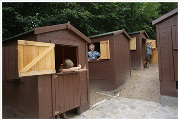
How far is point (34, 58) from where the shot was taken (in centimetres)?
342

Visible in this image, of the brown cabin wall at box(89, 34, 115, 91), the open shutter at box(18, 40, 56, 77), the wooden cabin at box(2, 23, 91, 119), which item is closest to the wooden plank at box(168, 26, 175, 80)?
the brown cabin wall at box(89, 34, 115, 91)

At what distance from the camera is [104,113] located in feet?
16.8

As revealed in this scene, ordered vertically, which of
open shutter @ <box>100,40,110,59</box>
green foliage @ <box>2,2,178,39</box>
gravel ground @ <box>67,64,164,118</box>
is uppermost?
green foliage @ <box>2,2,178,39</box>

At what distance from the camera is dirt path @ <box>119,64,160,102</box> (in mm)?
6473

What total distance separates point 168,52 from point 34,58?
4.85m

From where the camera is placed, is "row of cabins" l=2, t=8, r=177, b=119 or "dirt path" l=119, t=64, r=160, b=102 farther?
"dirt path" l=119, t=64, r=160, b=102

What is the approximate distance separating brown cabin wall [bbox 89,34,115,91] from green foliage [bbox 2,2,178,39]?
349 cm

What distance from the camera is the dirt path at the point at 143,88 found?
6473 mm

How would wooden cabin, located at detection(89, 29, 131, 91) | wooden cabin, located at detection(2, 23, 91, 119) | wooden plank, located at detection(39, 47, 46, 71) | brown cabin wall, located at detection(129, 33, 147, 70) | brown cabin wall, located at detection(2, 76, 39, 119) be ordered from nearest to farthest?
wooden cabin, located at detection(2, 23, 91, 119) → wooden plank, located at detection(39, 47, 46, 71) → brown cabin wall, located at detection(2, 76, 39, 119) → wooden cabin, located at detection(89, 29, 131, 91) → brown cabin wall, located at detection(129, 33, 147, 70)

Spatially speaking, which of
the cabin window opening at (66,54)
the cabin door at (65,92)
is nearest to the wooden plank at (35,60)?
the cabin door at (65,92)

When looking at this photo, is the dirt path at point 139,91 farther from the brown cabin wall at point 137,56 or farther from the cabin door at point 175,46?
the brown cabin wall at point 137,56

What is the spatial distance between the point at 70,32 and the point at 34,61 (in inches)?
74.9

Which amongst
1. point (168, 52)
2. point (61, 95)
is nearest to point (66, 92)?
point (61, 95)

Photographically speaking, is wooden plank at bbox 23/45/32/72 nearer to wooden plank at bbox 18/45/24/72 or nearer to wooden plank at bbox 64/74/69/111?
wooden plank at bbox 18/45/24/72
